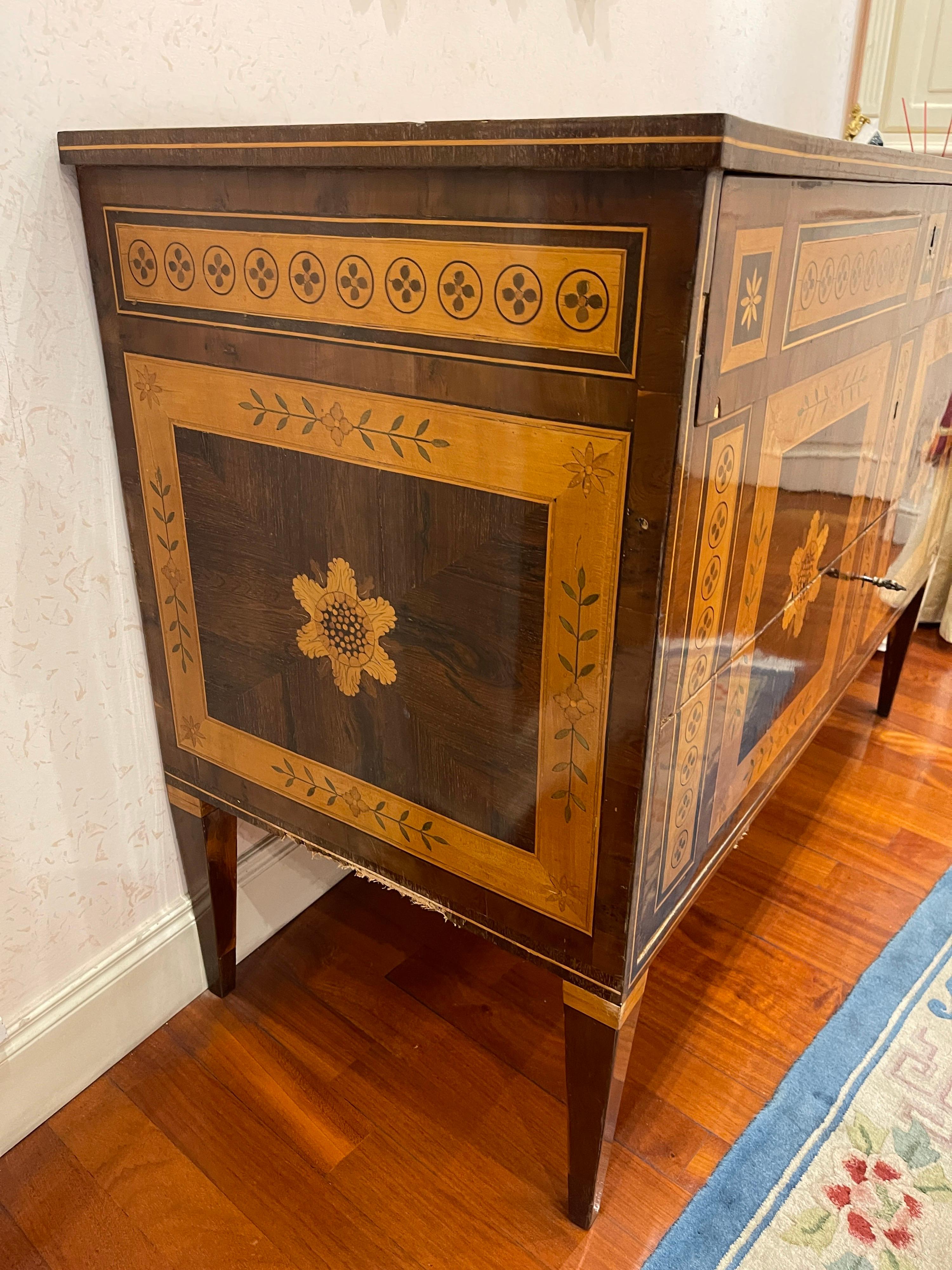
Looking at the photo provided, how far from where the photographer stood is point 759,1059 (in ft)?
3.88

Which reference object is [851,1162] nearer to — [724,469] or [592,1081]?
[592,1081]

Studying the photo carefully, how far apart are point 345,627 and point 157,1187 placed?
0.66 metres

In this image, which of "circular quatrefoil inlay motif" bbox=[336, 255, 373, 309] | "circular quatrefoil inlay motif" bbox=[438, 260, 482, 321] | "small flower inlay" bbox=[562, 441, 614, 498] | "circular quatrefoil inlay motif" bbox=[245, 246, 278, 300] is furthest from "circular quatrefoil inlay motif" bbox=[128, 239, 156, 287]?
"small flower inlay" bbox=[562, 441, 614, 498]

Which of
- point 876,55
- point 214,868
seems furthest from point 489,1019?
point 876,55

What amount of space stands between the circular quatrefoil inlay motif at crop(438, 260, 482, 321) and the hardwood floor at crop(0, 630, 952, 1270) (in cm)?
90

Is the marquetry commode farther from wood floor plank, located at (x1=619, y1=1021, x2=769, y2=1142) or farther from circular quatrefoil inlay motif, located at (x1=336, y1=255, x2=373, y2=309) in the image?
wood floor plank, located at (x1=619, y1=1021, x2=769, y2=1142)

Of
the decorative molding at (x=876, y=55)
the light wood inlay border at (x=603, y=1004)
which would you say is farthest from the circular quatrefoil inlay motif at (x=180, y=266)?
the decorative molding at (x=876, y=55)

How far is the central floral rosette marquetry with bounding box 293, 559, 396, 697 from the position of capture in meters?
0.86

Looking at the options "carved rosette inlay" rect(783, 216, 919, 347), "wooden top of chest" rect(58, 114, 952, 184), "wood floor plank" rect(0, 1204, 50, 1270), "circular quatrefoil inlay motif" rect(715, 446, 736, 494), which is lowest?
"wood floor plank" rect(0, 1204, 50, 1270)

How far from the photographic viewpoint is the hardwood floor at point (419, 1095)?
3.23 ft

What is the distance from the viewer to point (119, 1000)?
115 centimetres

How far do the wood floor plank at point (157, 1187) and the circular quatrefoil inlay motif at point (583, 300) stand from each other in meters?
0.94

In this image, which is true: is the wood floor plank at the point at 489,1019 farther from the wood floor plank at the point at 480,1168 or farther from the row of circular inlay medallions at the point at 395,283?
the row of circular inlay medallions at the point at 395,283

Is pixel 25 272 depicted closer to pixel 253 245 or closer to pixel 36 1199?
pixel 253 245
